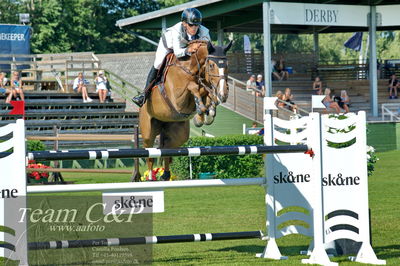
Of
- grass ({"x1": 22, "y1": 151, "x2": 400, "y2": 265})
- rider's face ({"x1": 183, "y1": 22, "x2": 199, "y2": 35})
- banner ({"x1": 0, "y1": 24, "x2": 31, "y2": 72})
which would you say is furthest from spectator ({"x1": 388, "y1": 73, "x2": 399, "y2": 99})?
rider's face ({"x1": 183, "y1": 22, "x2": 199, "y2": 35})

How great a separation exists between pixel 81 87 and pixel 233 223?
16.6 meters

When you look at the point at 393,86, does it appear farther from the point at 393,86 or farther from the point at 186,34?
the point at 186,34

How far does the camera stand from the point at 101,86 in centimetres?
2603

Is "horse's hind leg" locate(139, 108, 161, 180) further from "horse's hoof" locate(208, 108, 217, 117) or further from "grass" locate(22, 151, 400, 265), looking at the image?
"horse's hoof" locate(208, 108, 217, 117)

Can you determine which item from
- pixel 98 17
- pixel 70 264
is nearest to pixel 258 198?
pixel 70 264

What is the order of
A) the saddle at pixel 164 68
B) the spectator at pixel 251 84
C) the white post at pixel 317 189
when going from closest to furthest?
the white post at pixel 317 189, the saddle at pixel 164 68, the spectator at pixel 251 84

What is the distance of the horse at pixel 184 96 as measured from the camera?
28.3 ft

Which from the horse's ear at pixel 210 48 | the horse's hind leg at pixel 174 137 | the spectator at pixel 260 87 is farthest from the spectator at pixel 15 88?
the horse's ear at pixel 210 48

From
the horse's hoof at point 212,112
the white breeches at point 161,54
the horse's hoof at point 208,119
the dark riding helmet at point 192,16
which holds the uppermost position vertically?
the dark riding helmet at point 192,16

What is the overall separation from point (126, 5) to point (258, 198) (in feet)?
134

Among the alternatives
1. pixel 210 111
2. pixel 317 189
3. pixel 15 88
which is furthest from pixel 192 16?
pixel 15 88

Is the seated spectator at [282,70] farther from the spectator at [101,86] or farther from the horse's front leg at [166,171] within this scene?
the horse's front leg at [166,171]

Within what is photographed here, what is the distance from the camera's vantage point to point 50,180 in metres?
18.1

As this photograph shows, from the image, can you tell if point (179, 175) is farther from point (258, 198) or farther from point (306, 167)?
point (306, 167)
